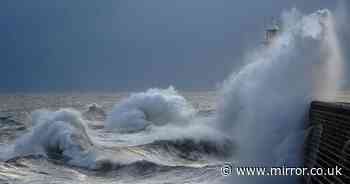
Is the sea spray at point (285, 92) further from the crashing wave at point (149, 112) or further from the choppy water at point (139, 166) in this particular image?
the crashing wave at point (149, 112)

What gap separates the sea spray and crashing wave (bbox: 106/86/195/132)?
15.5m

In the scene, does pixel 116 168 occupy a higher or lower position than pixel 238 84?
A: lower

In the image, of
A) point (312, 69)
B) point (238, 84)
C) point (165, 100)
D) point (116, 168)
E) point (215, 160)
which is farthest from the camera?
point (165, 100)

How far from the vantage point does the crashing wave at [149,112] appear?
1511 inches

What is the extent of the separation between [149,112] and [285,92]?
2339cm

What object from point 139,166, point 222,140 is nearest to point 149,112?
point 222,140

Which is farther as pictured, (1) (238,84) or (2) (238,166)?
(1) (238,84)

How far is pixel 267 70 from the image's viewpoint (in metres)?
22.2

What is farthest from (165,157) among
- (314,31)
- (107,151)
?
(314,31)

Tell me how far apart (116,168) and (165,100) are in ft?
80.4

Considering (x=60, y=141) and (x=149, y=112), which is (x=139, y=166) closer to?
(x=60, y=141)

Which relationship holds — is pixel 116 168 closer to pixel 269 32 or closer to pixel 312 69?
pixel 312 69

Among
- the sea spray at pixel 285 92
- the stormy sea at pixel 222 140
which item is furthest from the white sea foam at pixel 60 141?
the sea spray at pixel 285 92

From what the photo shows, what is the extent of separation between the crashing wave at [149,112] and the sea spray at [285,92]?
1546 cm
